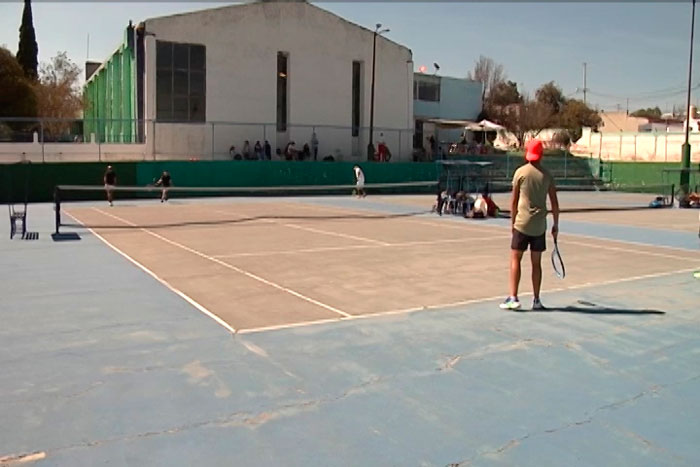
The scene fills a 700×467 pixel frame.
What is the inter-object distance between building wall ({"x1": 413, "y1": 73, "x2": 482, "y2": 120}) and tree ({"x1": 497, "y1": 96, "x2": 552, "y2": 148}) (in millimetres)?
12017

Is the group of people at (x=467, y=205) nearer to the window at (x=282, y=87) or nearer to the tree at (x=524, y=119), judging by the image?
the window at (x=282, y=87)

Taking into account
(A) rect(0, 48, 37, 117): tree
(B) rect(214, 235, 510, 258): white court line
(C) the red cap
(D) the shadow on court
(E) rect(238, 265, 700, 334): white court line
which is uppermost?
(A) rect(0, 48, 37, 117): tree

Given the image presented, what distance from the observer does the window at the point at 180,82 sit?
133 ft

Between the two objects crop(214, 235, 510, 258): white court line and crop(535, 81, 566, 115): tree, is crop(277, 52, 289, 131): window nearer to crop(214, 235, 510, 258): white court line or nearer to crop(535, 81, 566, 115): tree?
crop(214, 235, 510, 258): white court line

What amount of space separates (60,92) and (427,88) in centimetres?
3105

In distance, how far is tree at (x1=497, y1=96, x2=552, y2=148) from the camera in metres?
76.2

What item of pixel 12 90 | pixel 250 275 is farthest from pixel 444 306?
pixel 12 90

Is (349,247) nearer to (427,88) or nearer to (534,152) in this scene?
(534,152)

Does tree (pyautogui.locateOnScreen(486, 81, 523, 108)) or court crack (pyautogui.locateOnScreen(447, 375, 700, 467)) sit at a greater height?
tree (pyautogui.locateOnScreen(486, 81, 523, 108))

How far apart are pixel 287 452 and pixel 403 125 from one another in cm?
4657

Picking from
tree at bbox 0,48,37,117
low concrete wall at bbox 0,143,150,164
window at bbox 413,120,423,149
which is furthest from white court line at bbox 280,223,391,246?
window at bbox 413,120,423,149

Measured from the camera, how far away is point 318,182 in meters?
40.5

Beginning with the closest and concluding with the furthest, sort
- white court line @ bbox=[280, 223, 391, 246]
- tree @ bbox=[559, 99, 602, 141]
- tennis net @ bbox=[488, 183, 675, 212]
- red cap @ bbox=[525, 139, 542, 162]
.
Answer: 1. red cap @ bbox=[525, 139, 542, 162]
2. white court line @ bbox=[280, 223, 391, 246]
3. tennis net @ bbox=[488, 183, 675, 212]
4. tree @ bbox=[559, 99, 602, 141]

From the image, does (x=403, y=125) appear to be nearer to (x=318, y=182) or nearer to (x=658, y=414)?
(x=318, y=182)
